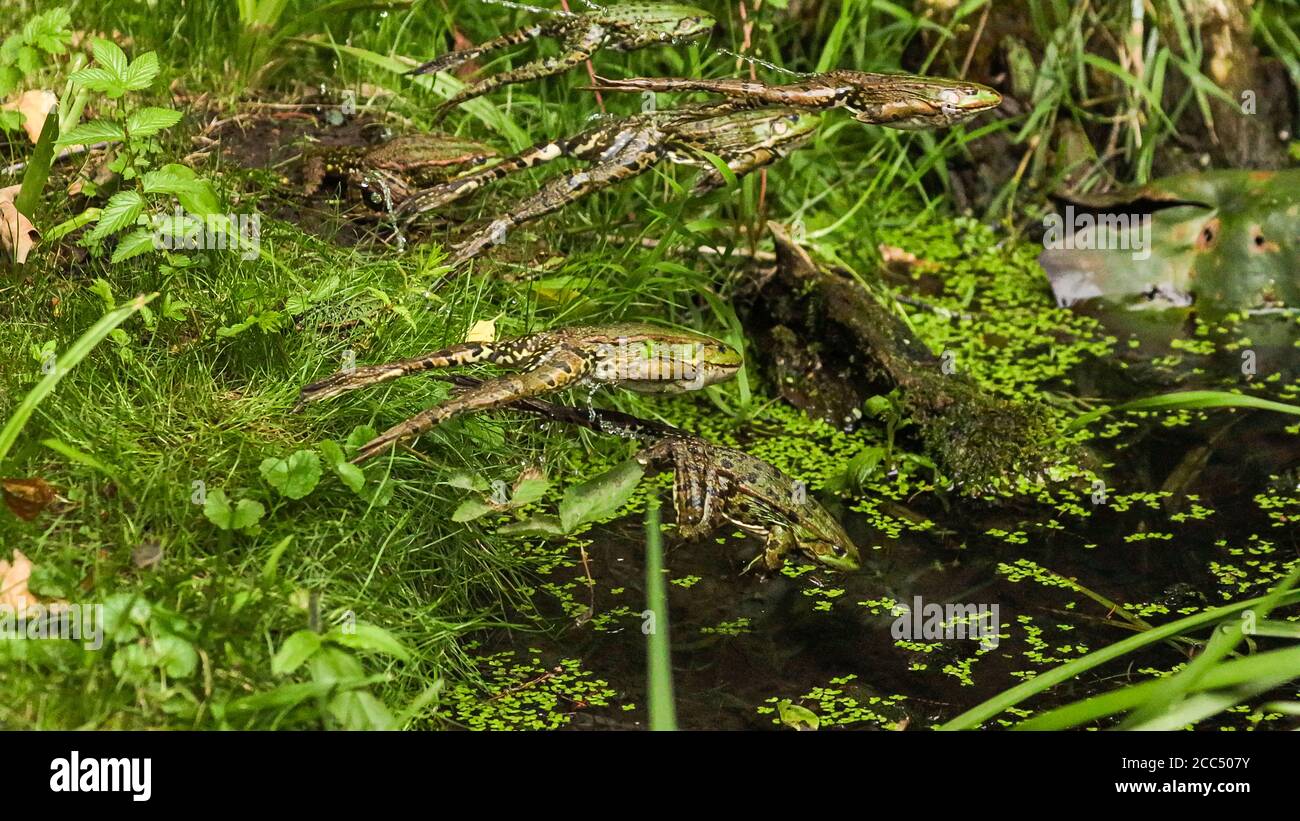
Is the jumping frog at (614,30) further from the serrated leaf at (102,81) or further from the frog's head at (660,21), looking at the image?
the serrated leaf at (102,81)

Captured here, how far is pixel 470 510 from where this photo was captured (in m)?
3.45

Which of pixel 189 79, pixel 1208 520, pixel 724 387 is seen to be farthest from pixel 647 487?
pixel 189 79

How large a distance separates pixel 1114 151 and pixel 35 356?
4439 millimetres

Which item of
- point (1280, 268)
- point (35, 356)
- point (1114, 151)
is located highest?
point (1114, 151)

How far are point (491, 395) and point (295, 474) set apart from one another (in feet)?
1.65

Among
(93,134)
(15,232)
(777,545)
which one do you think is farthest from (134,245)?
(777,545)

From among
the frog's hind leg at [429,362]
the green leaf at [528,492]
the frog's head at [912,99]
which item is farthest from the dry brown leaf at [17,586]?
the frog's head at [912,99]

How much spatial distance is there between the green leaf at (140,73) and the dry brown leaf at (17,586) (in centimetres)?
129

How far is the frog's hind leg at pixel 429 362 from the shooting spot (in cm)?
335

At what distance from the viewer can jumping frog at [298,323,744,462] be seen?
327 cm

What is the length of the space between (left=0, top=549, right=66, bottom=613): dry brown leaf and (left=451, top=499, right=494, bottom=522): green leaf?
93cm

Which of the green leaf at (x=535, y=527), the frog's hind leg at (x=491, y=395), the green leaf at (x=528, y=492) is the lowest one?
the green leaf at (x=535, y=527)

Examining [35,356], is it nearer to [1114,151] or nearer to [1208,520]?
[1208,520]
